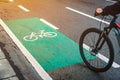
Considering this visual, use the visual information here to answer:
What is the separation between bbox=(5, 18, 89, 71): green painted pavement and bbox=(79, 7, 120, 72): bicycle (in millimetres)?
382

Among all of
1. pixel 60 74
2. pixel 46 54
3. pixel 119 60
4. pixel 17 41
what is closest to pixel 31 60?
pixel 46 54

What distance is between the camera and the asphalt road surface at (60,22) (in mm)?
4766

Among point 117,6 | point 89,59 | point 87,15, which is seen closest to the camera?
point 117,6

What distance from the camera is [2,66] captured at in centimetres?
487

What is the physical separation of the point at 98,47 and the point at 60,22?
4.14 metres

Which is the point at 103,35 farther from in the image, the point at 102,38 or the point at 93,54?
the point at 93,54

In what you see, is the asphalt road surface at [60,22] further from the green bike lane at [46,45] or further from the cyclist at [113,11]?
the cyclist at [113,11]

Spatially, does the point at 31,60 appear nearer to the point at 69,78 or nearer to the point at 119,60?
the point at 69,78

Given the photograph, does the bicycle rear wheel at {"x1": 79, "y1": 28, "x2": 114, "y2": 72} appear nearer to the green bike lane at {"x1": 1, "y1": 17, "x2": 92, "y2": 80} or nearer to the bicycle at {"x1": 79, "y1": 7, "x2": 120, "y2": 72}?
the bicycle at {"x1": 79, "y1": 7, "x2": 120, "y2": 72}

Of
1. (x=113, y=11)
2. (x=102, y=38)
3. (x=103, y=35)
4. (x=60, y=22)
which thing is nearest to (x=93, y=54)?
(x=102, y=38)

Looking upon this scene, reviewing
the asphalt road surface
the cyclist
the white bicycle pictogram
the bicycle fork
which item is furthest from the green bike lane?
the cyclist

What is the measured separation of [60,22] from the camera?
8.72 m

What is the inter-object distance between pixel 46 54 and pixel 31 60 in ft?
1.83

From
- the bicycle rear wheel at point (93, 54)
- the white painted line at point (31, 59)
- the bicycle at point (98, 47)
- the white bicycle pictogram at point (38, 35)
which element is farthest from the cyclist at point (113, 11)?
the white bicycle pictogram at point (38, 35)
